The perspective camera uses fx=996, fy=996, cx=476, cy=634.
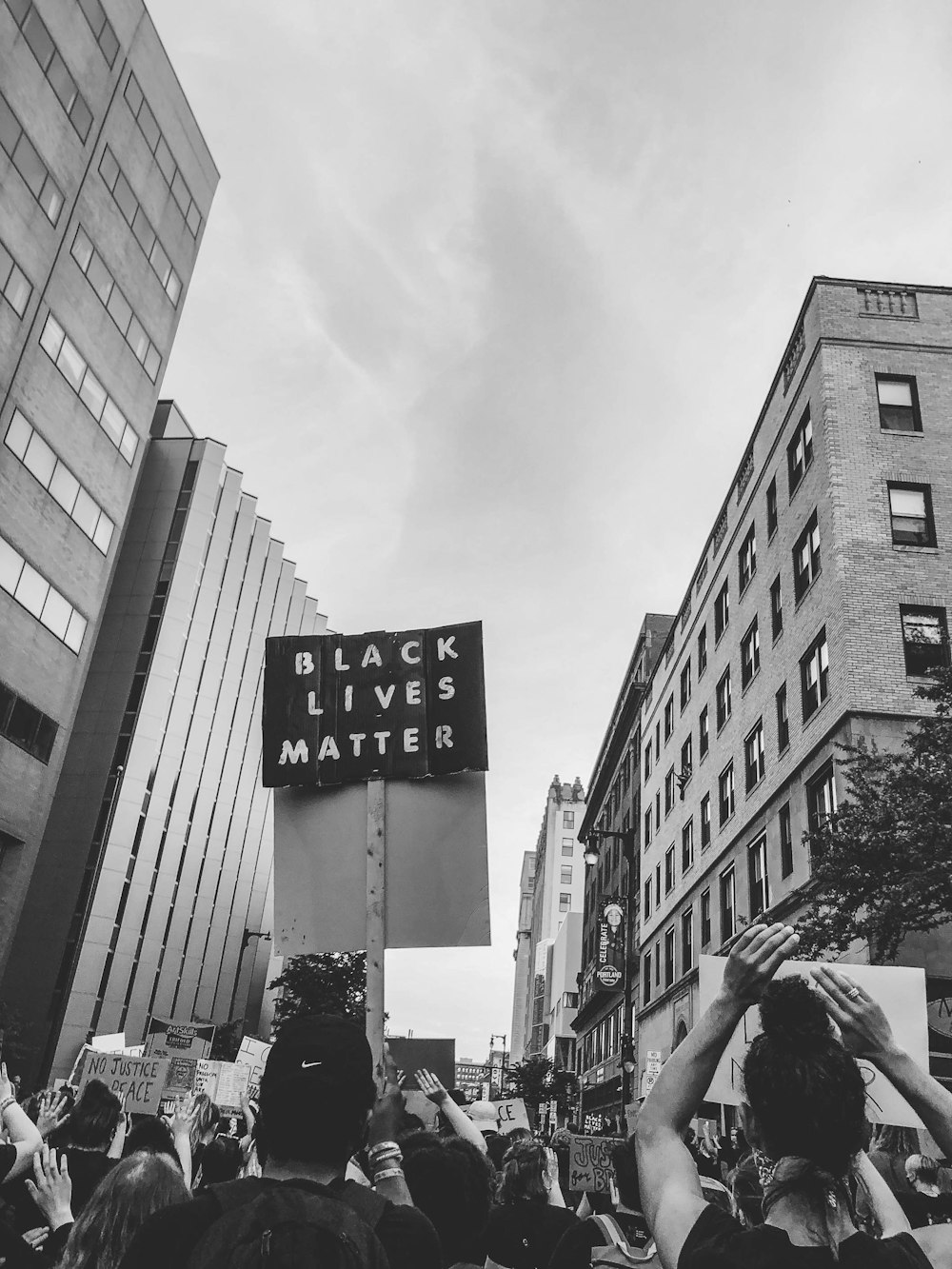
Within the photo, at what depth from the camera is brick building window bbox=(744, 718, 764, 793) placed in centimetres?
2845

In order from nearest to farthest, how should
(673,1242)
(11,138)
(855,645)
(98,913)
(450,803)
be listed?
(673,1242) → (450,803) → (855,645) → (11,138) → (98,913)

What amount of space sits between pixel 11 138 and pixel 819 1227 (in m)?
39.0

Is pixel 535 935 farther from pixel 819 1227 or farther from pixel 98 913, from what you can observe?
pixel 819 1227

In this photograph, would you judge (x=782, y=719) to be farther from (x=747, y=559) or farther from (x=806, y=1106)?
(x=806, y=1106)

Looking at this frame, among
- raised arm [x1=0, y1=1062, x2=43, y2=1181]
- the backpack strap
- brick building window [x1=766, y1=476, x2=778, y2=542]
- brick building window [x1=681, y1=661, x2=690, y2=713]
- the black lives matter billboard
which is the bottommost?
the backpack strap

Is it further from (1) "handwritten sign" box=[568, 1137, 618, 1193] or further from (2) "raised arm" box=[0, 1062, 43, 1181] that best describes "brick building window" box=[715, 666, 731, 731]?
(2) "raised arm" box=[0, 1062, 43, 1181]

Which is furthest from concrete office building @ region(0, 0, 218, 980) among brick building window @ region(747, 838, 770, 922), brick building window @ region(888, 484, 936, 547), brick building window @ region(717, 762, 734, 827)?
brick building window @ region(888, 484, 936, 547)

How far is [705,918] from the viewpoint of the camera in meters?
33.1

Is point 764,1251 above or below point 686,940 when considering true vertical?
below

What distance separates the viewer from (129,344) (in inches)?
1676

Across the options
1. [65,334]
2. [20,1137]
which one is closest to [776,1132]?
[20,1137]

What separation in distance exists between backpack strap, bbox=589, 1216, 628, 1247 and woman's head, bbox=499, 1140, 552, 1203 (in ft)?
3.17

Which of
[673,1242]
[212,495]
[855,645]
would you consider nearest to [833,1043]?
[673,1242]

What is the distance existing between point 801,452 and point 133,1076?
23.7m
